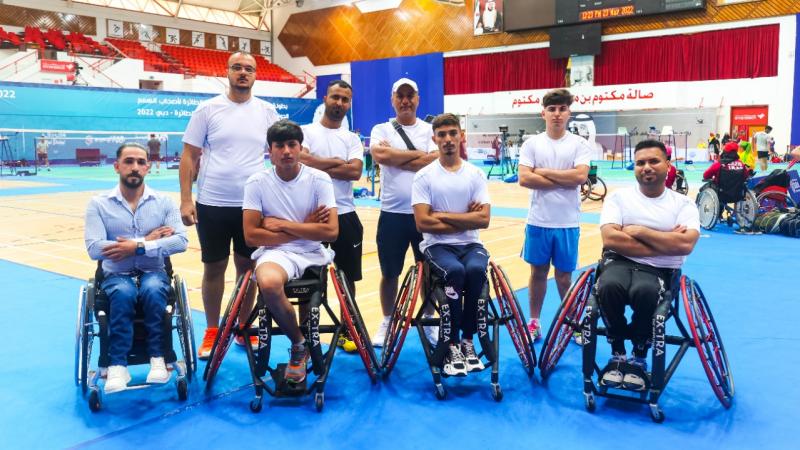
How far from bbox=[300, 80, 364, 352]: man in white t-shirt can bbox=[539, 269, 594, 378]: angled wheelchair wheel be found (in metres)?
1.23

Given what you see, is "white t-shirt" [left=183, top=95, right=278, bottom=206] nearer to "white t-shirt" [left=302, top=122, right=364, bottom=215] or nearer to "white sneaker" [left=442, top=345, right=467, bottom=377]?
"white t-shirt" [left=302, top=122, right=364, bottom=215]

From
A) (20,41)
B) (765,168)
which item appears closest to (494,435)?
(765,168)

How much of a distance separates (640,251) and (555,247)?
1045mm

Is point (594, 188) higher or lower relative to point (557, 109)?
lower

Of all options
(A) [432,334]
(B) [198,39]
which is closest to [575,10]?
(B) [198,39]

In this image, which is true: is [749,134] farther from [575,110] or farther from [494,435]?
[494,435]

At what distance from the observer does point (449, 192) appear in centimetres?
387

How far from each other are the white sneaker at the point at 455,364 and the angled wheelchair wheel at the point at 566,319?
18.1 inches

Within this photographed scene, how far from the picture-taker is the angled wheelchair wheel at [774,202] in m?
9.46

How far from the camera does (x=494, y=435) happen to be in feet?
10.2

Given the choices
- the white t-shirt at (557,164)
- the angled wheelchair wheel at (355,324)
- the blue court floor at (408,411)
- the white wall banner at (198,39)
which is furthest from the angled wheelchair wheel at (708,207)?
the white wall banner at (198,39)

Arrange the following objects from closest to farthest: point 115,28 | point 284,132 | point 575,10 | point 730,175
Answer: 1. point 284,132
2. point 730,175
3. point 575,10
4. point 115,28

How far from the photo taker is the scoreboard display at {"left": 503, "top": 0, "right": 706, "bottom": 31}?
2409 cm

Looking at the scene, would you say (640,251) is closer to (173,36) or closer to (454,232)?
(454,232)
